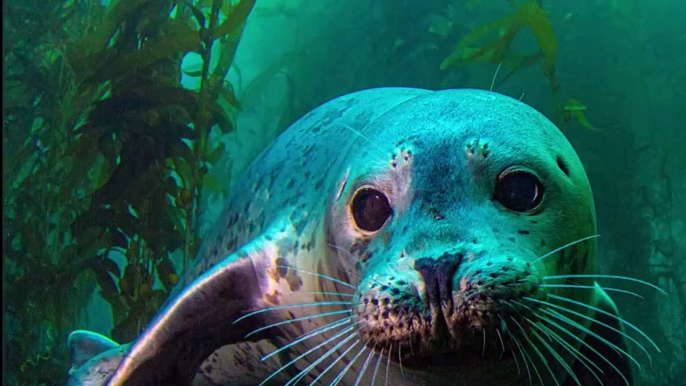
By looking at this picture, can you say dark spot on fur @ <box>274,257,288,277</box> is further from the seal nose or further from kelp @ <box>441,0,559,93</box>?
kelp @ <box>441,0,559,93</box>

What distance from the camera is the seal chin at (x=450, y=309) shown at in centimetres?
127

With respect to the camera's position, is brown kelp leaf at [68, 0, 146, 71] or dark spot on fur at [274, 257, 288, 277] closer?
dark spot on fur at [274, 257, 288, 277]

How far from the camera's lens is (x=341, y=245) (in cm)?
176

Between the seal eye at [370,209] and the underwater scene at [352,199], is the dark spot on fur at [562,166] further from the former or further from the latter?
the seal eye at [370,209]

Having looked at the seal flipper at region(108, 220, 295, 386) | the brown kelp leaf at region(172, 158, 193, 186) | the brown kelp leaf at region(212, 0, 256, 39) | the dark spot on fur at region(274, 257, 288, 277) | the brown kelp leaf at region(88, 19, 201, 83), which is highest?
the brown kelp leaf at region(212, 0, 256, 39)

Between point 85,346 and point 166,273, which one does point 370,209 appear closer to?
point 85,346

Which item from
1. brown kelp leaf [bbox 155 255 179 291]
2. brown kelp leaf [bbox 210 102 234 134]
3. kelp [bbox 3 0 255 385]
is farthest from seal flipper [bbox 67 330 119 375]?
brown kelp leaf [bbox 210 102 234 134]

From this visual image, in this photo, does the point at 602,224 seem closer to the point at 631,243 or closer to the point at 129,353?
the point at 631,243

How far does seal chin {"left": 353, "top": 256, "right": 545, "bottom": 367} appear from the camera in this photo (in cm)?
127

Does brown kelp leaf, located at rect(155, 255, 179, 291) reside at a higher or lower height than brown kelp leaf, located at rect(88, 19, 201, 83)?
lower

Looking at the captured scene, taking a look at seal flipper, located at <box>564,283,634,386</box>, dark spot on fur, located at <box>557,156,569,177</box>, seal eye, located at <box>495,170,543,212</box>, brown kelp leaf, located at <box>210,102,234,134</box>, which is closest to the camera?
seal eye, located at <box>495,170,543,212</box>

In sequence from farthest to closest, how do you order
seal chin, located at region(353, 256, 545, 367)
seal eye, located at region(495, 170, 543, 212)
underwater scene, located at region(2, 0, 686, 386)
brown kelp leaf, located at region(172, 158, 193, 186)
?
brown kelp leaf, located at region(172, 158, 193, 186), seal eye, located at region(495, 170, 543, 212), underwater scene, located at region(2, 0, 686, 386), seal chin, located at region(353, 256, 545, 367)

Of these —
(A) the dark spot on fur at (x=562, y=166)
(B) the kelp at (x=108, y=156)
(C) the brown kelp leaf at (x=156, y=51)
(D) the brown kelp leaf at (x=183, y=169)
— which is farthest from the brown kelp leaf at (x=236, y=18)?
(A) the dark spot on fur at (x=562, y=166)

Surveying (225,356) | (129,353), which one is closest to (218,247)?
(225,356)
